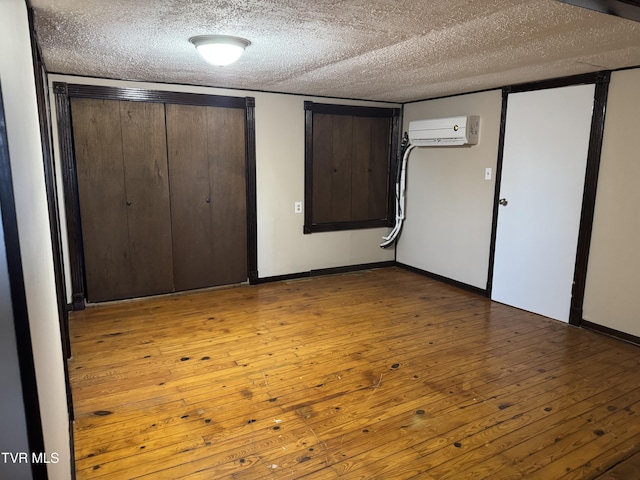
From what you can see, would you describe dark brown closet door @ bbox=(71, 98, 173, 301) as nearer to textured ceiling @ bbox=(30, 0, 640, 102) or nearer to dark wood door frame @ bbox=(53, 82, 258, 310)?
dark wood door frame @ bbox=(53, 82, 258, 310)

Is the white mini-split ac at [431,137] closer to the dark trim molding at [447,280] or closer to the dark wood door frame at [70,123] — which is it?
the dark trim molding at [447,280]

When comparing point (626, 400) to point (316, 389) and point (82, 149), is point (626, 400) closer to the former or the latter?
point (316, 389)

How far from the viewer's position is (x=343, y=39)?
2576 mm

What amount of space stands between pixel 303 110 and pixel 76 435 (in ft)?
12.6

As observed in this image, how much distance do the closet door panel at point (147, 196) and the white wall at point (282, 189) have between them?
0.75m

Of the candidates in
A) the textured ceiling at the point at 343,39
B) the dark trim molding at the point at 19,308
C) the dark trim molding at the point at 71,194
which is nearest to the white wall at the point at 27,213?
the dark trim molding at the point at 19,308

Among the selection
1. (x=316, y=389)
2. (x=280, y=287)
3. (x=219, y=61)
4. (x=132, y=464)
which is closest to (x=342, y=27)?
(x=219, y=61)

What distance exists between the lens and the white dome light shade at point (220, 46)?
2572mm

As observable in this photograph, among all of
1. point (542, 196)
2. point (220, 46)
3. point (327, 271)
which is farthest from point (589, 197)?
point (220, 46)

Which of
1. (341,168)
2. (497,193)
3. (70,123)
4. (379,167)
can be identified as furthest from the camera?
(379,167)

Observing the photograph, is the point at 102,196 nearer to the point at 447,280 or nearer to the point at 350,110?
the point at 350,110

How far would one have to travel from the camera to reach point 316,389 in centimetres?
278

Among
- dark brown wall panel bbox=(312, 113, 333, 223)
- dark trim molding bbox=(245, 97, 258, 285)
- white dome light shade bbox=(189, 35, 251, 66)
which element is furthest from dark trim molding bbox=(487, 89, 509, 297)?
white dome light shade bbox=(189, 35, 251, 66)

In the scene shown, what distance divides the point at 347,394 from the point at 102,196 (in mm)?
3008
